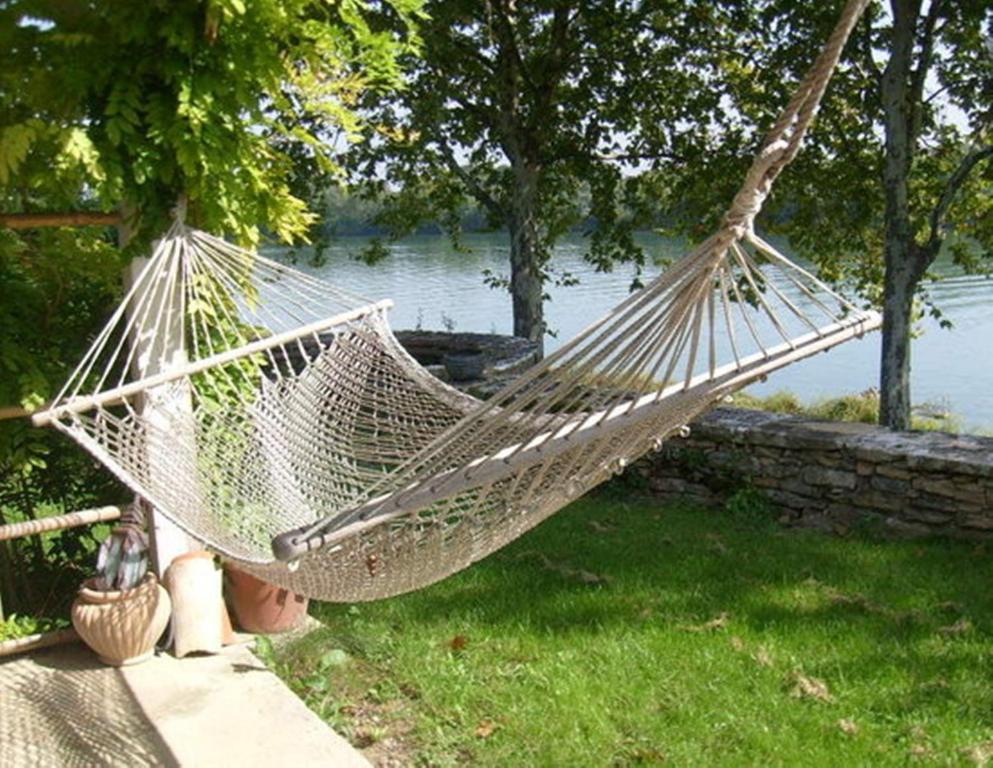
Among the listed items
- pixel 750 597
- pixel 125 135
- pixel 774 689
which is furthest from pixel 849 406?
pixel 125 135

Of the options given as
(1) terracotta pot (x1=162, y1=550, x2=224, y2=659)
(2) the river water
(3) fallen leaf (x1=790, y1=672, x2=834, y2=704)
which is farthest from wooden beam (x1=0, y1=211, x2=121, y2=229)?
(2) the river water

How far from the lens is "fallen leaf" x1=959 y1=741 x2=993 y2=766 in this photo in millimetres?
1994

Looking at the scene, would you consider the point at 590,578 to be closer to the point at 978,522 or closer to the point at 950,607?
the point at 950,607

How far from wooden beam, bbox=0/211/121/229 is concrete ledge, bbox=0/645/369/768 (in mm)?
1112

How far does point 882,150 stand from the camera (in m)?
6.62

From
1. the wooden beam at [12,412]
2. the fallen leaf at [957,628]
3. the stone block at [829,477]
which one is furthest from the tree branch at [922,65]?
the wooden beam at [12,412]

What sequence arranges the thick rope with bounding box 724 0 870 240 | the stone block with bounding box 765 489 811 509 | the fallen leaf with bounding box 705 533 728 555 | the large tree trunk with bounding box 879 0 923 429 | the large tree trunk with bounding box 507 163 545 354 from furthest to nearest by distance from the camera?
the large tree trunk with bounding box 507 163 545 354
the large tree trunk with bounding box 879 0 923 429
the stone block with bounding box 765 489 811 509
the fallen leaf with bounding box 705 533 728 555
the thick rope with bounding box 724 0 870 240

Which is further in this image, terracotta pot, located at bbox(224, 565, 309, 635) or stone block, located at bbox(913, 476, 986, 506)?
stone block, located at bbox(913, 476, 986, 506)

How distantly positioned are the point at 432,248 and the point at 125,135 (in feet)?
55.9

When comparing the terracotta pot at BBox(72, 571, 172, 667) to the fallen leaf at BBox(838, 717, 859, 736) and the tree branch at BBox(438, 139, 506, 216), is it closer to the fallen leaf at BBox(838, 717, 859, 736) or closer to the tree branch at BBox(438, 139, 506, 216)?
the fallen leaf at BBox(838, 717, 859, 736)

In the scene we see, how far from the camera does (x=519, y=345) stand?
6.32 meters

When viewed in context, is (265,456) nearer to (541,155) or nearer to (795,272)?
(795,272)

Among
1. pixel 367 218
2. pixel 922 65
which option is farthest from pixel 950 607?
pixel 367 218

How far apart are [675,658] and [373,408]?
3.25 feet
